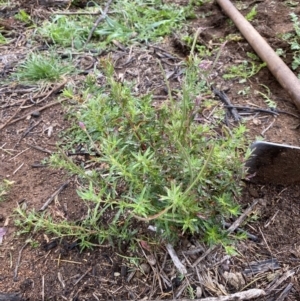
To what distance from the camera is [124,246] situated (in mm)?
1843

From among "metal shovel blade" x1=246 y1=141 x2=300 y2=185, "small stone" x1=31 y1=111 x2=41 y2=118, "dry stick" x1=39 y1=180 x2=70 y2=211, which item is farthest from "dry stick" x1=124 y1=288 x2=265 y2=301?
"small stone" x1=31 y1=111 x2=41 y2=118

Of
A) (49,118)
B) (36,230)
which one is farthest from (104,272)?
(49,118)

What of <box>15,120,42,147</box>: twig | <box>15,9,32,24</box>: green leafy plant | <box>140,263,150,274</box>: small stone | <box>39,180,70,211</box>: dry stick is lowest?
<box>15,120,42,147</box>: twig

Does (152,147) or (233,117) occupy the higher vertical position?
(152,147)

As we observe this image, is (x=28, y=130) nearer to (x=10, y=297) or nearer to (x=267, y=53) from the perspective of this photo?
(x=10, y=297)

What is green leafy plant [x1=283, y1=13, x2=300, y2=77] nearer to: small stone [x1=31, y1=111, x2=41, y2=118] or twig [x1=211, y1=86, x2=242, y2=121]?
twig [x1=211, y1=86, x2=242, y2=121]

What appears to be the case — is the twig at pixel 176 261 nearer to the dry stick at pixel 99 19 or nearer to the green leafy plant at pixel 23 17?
the dry stick at pixel 99 19

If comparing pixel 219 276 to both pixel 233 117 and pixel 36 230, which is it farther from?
pixel 233 117

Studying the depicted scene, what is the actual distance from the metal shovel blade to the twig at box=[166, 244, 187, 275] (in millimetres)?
577

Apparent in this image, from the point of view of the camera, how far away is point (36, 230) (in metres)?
1.92

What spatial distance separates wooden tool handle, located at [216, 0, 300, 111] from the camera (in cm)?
253

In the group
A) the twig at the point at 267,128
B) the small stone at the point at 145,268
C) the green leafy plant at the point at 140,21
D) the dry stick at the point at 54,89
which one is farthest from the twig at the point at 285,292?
the green leafy plant at the point at 140,21

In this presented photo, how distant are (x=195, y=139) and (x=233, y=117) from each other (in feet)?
2.99

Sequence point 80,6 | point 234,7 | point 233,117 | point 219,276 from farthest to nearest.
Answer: point 80,6, point 234,7, point 233,117, point 219,276
